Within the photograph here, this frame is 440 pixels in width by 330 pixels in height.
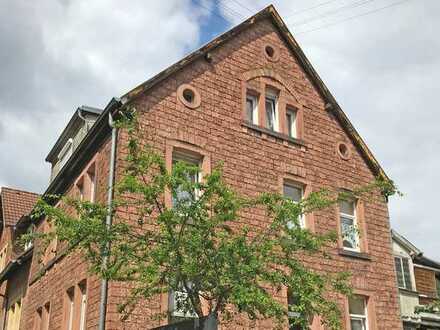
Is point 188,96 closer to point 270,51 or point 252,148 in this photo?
point 252,148

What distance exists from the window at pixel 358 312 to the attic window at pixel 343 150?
450 centimetres

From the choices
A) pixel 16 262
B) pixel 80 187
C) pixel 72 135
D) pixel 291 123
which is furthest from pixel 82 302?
pixel 16 262

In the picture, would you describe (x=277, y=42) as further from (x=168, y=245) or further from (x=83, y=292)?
(x=168, y=245)

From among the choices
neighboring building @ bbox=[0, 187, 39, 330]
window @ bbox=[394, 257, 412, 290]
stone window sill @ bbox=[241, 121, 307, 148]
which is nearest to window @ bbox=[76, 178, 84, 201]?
stone window sill @ bbox=[241, 121, 307, 148]

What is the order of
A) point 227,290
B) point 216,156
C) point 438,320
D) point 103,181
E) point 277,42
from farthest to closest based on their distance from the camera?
point 438,320, point 277,42, point 216,156, point 103,181, point 227,290

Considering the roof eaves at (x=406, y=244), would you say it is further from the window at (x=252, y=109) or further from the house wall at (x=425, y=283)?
the window at (x=252, y=109)

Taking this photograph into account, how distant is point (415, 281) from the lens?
28.9 metres

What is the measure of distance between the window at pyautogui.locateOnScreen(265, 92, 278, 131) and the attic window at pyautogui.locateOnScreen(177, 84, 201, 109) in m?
2.71

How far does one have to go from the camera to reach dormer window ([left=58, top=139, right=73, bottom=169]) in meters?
20.8

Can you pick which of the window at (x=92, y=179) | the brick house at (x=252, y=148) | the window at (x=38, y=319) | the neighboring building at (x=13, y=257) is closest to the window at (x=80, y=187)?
the brick house at (x=252, y=148)

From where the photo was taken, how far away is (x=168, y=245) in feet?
32.2

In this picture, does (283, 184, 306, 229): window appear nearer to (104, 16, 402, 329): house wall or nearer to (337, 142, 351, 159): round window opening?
(104, 16, 402, 329): house wall

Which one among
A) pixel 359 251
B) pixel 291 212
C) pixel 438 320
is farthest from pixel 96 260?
pixel 438 320

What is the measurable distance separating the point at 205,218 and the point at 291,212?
1529 mm
